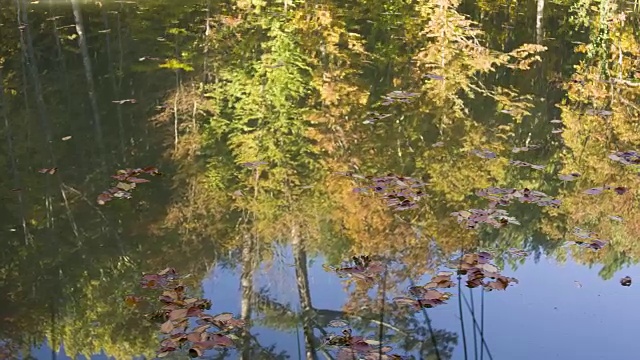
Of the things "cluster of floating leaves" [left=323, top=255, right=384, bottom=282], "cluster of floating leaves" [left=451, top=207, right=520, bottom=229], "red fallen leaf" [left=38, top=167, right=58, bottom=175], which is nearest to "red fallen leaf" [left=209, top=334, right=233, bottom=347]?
"cluster of floating leaves" [left=323, top=255, right=384, bottom=282]

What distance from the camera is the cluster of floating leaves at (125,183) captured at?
4.86 meters

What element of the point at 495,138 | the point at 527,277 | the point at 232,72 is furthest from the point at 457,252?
the point at 232,72

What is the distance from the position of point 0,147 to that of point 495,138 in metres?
5.14

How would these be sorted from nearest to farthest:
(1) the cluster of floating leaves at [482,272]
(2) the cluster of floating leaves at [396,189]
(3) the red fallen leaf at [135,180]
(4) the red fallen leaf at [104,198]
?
(1) the cluster of floating leaves at [482,272], (2) the cluster of floating leaves at [396,189], (4) the red fallen leaf at [104,198], (3) the red fallen leaf at [135,180]

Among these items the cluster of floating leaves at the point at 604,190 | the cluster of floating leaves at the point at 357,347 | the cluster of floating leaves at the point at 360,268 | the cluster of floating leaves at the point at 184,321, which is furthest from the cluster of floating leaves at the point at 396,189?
the cluster of floating leaves at the point at 184,321

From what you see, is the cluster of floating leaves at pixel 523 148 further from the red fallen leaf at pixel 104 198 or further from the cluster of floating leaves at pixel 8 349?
the cluster of floating leaves at pixel 8 349

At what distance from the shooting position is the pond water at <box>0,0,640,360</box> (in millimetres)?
3203

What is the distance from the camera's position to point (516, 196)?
4.67 meters

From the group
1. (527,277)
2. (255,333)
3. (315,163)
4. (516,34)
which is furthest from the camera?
(516,34)

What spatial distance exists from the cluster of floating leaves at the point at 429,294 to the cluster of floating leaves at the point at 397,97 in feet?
12.5

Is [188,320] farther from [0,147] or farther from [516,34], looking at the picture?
[516,34]

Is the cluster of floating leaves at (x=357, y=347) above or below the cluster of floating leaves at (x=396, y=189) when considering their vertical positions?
below

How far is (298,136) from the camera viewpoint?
6109 millimetres

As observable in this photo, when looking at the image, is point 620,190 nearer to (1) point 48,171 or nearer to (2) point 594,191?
(2) point 594,191
